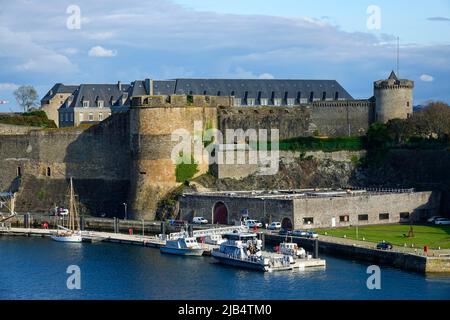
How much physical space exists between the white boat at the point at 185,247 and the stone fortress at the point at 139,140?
29.2 feet

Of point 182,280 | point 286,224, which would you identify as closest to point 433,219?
point 286,224

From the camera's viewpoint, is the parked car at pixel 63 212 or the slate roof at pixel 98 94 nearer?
the parked car at pixel 63 212

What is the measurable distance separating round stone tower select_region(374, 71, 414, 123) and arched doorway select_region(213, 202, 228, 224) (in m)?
13.1

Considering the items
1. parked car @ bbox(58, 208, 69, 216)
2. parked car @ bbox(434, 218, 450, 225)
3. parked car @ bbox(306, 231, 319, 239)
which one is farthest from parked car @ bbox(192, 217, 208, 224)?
parked car @ bbox(434, 218, 450, 225)

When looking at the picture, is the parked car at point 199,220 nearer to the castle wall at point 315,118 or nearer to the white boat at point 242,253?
the white boat at point 242,253

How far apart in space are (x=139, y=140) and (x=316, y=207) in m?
10.7

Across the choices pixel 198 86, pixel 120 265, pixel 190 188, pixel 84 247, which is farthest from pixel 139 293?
pixel 198 86

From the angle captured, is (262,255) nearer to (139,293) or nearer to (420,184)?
(139,293)

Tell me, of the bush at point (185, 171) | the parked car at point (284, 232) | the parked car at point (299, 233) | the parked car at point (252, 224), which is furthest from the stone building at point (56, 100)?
the parked car at point (299, 233)

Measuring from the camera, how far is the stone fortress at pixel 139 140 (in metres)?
55.9

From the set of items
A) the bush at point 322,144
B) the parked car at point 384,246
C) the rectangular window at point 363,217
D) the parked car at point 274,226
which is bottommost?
the parked car at point 384,246

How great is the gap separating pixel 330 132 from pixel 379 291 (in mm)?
26284

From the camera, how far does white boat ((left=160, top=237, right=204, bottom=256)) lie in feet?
151

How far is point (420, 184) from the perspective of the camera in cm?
5672
